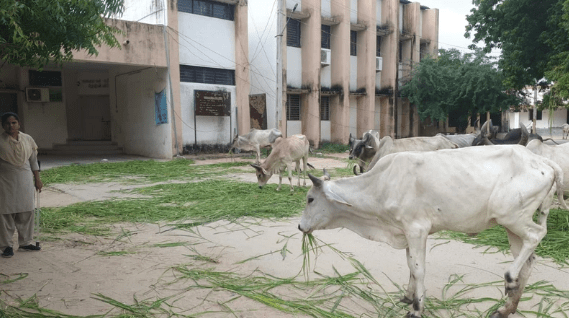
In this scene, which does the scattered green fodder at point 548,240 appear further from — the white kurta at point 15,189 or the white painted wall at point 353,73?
the white painted wall at point 353,73

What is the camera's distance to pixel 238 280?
4441mm

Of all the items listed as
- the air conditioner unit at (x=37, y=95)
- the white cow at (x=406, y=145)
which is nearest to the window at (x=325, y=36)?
the air conditioner unit at (x=37, y=95)

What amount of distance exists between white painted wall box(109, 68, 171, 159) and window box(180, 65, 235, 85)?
102 centimetres

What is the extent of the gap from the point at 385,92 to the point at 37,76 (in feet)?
65.0

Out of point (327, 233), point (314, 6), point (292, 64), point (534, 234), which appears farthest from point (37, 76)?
point (534, 234)

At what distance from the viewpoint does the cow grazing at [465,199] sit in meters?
3.38

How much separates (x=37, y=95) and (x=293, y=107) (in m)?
12.9

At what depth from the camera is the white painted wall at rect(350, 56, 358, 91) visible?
25453mm

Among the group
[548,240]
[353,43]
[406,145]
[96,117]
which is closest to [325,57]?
Result: [353,43]

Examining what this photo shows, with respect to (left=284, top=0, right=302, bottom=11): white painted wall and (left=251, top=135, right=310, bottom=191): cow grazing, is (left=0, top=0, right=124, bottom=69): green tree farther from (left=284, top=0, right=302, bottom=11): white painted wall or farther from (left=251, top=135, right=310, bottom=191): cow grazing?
(left=284, top=0, right=302, bottom=11): white painted wall

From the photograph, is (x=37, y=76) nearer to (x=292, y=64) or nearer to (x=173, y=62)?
(x=173, y=62)

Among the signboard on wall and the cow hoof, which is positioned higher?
the signboard on wall

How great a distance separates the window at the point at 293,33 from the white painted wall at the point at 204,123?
16.0ft

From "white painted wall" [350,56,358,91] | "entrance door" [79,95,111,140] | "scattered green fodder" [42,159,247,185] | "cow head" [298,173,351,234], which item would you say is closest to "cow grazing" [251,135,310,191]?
"scattered green fodder" [42,159,247,185]
